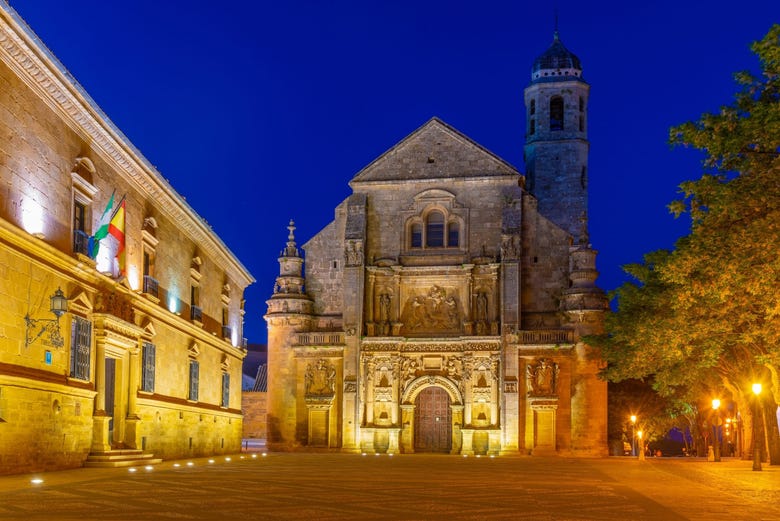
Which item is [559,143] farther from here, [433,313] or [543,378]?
[543,378]

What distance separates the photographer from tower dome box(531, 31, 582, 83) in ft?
205

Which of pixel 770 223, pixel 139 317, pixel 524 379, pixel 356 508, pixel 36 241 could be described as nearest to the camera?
pixel 356 508

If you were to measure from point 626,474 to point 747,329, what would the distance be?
5341 mm

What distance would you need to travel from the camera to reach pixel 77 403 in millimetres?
26078

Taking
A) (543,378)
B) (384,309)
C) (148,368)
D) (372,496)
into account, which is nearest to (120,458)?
(148,368)

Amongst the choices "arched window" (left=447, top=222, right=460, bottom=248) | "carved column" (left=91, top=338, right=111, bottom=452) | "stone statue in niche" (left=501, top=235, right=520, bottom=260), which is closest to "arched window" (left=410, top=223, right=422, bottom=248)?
"arched window" (left=447, top=222, right=460, bottom=248)

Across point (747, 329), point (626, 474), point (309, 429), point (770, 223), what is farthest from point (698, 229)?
point (309, 429)

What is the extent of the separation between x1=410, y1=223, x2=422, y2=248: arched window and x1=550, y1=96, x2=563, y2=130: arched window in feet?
46.1

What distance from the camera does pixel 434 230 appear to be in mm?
52031

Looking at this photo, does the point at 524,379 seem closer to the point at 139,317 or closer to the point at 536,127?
the point at 536,127

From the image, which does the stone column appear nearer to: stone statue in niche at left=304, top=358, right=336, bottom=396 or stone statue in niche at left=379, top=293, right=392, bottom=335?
stone statue in niche at left=304, top=358, right=336, bottom=396

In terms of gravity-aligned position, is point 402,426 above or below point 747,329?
below

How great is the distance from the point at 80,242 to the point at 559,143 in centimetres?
3943

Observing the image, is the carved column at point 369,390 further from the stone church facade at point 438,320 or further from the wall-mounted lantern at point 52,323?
the wall-mounted lantern at point 52,323
